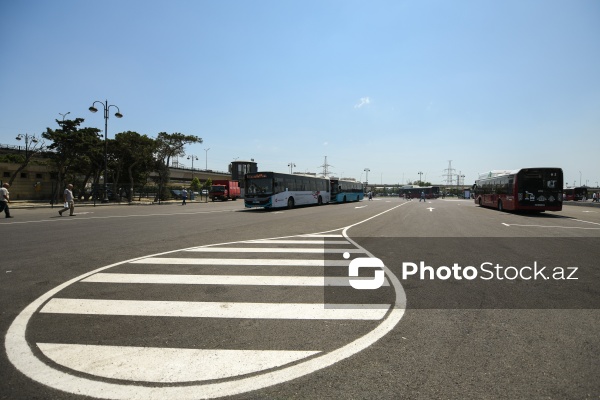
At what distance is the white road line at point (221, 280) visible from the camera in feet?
18.1

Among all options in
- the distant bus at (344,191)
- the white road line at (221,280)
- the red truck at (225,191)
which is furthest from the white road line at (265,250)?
the red truck at (225,191)

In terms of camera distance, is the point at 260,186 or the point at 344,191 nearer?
the point at 260,186

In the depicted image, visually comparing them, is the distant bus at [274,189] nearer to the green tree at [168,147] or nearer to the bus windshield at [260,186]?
the bus windshield at [260,186]

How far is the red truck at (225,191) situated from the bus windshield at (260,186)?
27506 mm

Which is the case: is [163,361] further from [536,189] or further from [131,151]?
[131,151]

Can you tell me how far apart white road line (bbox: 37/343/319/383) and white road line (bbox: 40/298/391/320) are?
89cm

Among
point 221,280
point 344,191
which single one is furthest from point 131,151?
point 221,280

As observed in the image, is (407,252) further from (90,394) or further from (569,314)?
(90,394)

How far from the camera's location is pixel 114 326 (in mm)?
3830

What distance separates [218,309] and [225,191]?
49.5 m

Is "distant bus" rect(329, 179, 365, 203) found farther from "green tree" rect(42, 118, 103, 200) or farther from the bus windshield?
"green tree" rect(42, 118, 103, 200)

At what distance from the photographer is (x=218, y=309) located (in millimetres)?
4355

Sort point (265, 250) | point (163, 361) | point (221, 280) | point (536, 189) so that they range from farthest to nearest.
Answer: point (536, 189) < point (265, 250) < point (221, 280) < point (163, 361)

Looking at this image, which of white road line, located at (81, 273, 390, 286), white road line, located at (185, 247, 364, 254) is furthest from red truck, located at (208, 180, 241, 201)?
white road line, located at (81, 273, 390, 286)
